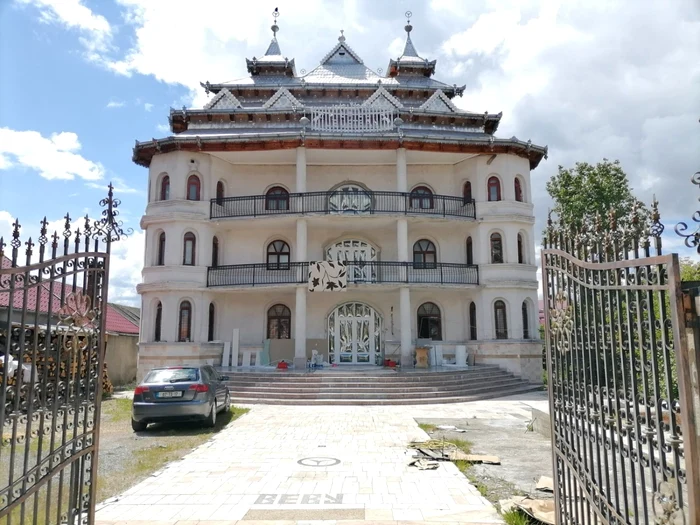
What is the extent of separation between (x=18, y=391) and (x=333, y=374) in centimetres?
1398

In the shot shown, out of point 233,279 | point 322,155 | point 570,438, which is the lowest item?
point 570,438

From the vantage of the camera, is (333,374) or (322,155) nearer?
(333,374)

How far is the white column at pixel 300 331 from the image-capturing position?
1897 cm

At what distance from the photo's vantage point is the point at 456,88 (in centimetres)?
2602

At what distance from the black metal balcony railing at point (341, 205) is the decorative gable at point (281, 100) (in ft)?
15.3

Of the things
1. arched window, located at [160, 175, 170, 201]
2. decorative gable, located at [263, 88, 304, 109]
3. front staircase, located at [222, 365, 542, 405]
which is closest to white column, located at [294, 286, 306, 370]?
front staircase, located at [222, 365, 542, 405]

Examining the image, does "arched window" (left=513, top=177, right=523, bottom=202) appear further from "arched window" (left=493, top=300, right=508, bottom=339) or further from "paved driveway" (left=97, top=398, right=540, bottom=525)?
"paved driveway" (left=97, top=398, right=540, bottom=525)

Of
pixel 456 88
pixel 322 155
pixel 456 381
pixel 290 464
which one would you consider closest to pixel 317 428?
pixel 290 464

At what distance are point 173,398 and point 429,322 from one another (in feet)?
45.8

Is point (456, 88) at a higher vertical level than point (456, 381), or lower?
higher

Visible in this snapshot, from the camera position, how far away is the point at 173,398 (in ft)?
32.4

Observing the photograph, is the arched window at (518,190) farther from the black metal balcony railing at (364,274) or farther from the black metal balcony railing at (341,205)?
the black metal balcony railing at (364,274)

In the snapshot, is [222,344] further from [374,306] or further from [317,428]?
[317,428]

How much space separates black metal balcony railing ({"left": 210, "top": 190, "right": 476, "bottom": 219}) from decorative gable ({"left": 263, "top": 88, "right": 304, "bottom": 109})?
4.68 meters
